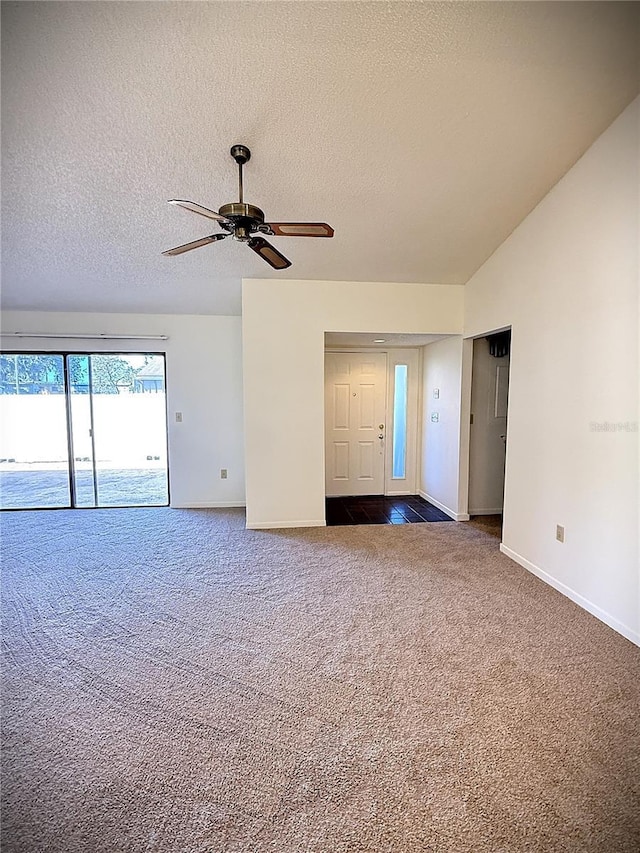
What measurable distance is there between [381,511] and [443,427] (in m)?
1.31

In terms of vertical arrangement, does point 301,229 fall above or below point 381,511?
above

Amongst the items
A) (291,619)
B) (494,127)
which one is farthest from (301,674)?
(494,127)

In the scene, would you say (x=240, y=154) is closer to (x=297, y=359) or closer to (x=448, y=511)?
(x=297, y=359)

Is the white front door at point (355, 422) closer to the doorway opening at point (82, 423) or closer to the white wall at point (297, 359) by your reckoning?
the white wall at point (297, 359)

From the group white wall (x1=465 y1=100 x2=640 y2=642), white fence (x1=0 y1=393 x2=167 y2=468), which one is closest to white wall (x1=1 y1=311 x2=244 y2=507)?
white fence (x1=0 y1=393 x2=167 y2=468)

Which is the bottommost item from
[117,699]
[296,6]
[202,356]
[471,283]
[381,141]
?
[117,699]

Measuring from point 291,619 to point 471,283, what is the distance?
12.1 ft

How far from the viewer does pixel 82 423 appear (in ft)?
16.9

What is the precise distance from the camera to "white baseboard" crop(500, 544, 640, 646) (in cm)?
243

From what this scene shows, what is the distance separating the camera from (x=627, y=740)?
5.63ft

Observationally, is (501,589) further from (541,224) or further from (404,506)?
(541,224)

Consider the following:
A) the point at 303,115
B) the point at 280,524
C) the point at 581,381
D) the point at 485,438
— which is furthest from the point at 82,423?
the point at 581,381

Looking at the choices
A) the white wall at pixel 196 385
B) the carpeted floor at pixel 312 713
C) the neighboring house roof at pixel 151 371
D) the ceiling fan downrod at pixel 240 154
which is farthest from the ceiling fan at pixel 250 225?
the neighboring house roof at pixel 151 371

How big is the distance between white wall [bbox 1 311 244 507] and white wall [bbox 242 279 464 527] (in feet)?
3.50
